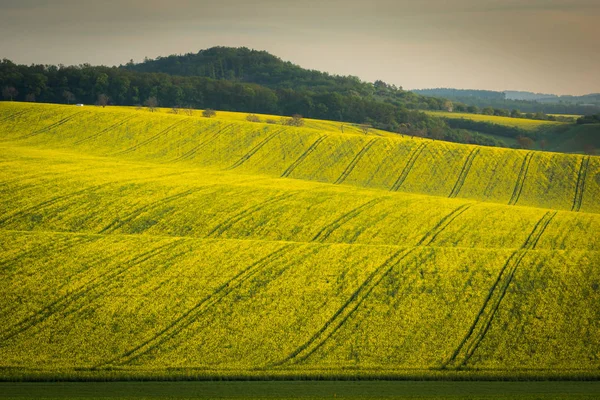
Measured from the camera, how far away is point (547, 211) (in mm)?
57438

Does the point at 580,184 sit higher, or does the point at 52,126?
the point at 52,126

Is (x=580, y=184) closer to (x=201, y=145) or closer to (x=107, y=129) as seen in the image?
(x=201, y=145)

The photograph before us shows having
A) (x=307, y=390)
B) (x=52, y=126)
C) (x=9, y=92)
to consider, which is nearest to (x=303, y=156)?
(x=52, y=126)

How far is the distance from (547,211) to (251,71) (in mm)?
151109

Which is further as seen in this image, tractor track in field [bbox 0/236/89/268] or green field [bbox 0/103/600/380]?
tractor track in field [bbox 0/236/89/268]

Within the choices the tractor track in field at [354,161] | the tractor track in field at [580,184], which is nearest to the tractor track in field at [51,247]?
the tractor track in field at [354,161]

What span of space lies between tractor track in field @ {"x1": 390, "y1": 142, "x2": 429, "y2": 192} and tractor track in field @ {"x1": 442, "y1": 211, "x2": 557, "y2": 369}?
30047mm

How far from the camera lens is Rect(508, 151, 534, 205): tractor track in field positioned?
67875 mm

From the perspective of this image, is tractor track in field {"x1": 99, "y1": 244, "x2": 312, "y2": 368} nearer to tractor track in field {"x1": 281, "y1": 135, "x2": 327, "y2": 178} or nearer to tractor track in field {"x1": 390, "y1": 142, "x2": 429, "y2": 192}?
tractor track in field {"x1": 390, "y1": 142, "x2": 429, "y2": 192}

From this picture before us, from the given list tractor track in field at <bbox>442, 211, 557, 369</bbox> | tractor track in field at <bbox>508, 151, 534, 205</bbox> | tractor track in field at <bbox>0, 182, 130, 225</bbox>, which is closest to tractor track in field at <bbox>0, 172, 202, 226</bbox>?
tractor track in field at <bbox>0, 182, 130, 225</bbox>

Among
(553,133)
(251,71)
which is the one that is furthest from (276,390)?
(251,71)

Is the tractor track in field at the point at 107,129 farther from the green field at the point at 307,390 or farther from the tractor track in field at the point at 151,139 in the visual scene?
the green field at the point at 307,390

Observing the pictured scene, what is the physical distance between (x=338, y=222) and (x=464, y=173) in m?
29.3

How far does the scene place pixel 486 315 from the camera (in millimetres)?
33094
